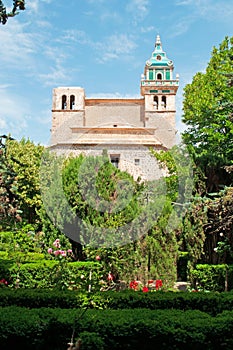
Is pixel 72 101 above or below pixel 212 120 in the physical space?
above

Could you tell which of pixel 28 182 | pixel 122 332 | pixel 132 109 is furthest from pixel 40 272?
pixel 132 109

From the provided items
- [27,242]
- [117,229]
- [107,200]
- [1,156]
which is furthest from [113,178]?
[1,156]

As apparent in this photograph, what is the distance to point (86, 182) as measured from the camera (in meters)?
11.7

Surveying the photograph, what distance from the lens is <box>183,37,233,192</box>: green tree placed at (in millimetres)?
12375

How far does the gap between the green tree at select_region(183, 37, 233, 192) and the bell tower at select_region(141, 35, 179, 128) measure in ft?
42.9

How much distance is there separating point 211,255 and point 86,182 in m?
4.75

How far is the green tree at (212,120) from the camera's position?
1238 cm

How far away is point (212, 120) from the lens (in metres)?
13.7

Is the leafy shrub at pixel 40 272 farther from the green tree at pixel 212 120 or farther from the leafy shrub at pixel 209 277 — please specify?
the green tree at pixel 212 120

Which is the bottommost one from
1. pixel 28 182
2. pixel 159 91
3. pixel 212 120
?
pixel 28 182

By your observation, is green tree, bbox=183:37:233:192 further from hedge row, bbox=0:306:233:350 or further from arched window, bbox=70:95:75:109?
arched window, bbox=70:95:75:109

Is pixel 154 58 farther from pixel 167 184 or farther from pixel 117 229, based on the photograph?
pixel 117 229

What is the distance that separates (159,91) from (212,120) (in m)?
17.7

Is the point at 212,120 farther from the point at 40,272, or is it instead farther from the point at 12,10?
the point at 12,10
